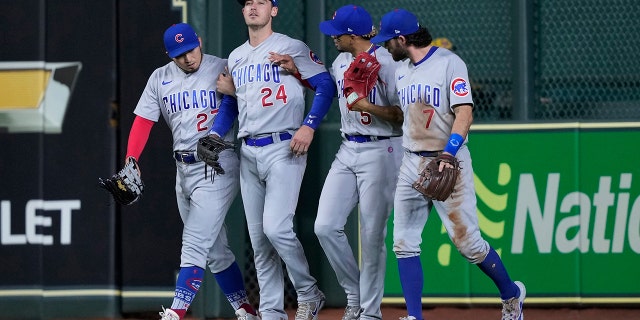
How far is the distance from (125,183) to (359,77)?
1.49 metres

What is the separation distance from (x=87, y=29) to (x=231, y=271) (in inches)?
77.8

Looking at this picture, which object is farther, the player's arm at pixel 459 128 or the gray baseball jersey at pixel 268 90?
the gray baseball jersey at pixel 268 90

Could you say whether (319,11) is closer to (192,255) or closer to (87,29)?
(87,29)

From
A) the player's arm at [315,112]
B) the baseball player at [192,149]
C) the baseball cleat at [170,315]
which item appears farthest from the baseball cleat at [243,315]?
the player's arm at [315,112]

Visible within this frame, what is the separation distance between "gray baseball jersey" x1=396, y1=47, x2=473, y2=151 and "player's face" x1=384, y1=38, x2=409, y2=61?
91 millimetres

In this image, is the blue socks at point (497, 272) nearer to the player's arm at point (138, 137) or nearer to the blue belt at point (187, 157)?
the blue belt at point (187, 157)

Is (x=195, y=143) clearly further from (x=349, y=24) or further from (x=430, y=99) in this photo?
(x=430, y=99)

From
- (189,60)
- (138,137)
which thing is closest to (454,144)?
(189,60)

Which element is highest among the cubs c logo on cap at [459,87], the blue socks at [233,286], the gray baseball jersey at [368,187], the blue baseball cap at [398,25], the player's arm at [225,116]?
the blue baseball cap at [398,25]

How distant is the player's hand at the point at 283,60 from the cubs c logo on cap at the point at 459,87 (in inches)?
38.7

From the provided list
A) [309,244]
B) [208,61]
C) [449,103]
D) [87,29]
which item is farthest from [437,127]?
[87,29]

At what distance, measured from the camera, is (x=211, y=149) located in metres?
7.12

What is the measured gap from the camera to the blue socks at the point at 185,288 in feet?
23.6

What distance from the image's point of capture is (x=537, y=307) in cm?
836
